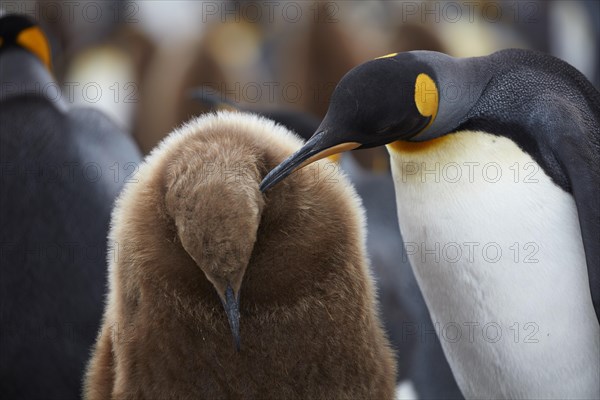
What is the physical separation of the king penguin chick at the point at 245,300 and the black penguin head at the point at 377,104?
0.37 ft

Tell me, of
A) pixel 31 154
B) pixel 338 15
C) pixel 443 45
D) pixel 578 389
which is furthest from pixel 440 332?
pixel 338 15

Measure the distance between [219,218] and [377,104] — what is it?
41cm

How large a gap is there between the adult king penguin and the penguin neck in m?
0.85

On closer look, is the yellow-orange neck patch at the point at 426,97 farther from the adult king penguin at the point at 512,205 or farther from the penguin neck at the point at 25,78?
the penguin neck at the point at 25,78

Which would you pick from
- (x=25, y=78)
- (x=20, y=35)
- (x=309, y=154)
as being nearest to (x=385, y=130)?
(x=309, y=154)

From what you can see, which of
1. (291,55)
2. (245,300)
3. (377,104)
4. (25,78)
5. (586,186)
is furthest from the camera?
(291,55)

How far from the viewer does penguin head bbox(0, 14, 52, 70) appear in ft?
7.32

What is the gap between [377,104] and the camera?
1.37 metres

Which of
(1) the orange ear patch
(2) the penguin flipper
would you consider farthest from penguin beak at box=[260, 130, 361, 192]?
(2) the penguin flipper

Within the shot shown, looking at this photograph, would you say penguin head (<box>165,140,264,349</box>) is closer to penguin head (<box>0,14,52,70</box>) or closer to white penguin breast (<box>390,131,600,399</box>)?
white penguin breast (<box>390,131,600,399</box>)

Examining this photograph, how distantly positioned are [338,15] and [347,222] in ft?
9.57

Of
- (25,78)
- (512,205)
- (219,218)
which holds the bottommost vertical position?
(25,78)

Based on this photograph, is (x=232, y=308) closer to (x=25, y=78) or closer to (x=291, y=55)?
(x=25, y=78)

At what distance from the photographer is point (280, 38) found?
4.70 m
